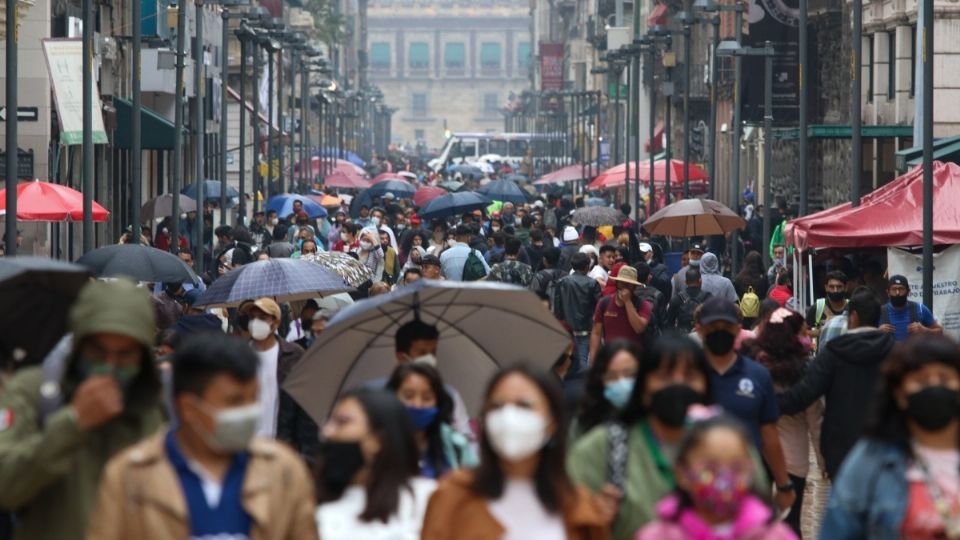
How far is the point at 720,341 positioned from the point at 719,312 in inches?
6.1

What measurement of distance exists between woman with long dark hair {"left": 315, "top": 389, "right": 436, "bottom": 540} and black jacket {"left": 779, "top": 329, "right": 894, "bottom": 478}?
197 inches

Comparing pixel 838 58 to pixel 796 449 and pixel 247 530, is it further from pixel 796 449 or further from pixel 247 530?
pixel 247 530

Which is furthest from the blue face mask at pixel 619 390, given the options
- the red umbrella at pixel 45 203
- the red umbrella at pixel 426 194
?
the red umbrella at pixel 426 194

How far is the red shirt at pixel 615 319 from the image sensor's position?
680 inches

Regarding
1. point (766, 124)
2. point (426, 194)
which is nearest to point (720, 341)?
point (766, 124)

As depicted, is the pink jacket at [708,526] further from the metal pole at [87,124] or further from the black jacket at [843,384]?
the metal pole at [87,124]

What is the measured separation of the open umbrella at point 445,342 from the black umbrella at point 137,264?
8.31 meters

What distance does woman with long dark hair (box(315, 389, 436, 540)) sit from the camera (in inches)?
267

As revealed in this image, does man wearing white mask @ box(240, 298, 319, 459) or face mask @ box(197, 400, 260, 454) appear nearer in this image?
face mask @ box(197, 400, 260, 454)

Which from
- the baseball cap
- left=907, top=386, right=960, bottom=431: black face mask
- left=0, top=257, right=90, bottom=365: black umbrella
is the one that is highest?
left=0, top=257, right=90, bottom=365: black umbrella

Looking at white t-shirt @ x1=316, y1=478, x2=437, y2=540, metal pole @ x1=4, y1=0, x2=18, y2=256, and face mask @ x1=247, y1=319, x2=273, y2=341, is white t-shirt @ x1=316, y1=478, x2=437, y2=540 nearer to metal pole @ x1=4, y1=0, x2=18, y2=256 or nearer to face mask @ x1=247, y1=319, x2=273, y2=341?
face mask @ x1=247, y1=319, x2=273, y2=341

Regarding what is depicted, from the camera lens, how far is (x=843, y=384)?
38.1 feet

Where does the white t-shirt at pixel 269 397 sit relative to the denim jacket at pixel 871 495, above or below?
below

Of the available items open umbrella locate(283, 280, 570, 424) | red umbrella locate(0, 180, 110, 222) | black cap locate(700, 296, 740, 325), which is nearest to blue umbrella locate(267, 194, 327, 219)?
red umbrella locate(0, 180, 110, 222)
